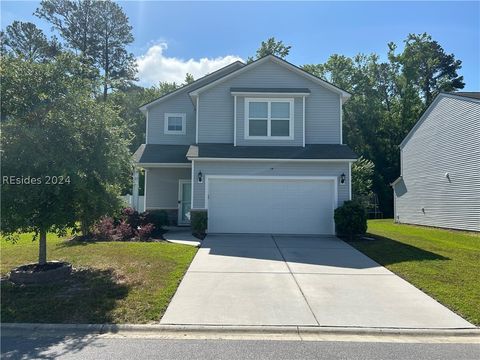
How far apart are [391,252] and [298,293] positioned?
5.36 meters

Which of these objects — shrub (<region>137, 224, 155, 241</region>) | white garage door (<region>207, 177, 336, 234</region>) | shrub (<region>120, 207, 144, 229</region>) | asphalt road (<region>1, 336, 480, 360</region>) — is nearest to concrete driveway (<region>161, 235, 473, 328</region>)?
asphalt road (<region>1, 336, 480, 360</region>)

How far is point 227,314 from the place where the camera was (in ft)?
21.5

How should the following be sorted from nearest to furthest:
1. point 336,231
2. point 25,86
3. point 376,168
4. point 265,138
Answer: point 25,86 → point 336,231 → point 265,138 → point 376,168

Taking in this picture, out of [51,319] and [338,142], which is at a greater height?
[338,142]

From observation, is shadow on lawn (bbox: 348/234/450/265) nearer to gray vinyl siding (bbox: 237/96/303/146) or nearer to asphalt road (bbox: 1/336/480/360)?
gray vinyl siding (bbox: 237/96/303/146)

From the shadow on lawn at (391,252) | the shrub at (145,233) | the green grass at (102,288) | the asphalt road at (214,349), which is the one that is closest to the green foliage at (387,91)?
the shadow on lawn at (391,252)

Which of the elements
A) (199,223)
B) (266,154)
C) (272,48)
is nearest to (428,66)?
(272,48)

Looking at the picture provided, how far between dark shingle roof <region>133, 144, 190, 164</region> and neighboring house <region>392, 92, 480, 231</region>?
13529 millimetres

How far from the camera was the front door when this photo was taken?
63.8ft

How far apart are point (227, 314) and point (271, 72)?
12919 millimetres

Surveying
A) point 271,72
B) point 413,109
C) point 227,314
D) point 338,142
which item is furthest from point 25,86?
point 413,109

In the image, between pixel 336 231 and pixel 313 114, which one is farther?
pixel 313 114

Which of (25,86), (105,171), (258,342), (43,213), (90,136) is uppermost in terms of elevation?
(25,86)

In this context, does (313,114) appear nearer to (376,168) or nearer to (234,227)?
(234,227)
